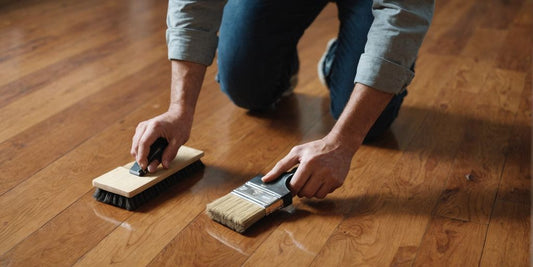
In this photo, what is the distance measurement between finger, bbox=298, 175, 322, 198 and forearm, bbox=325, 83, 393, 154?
0.30 feet

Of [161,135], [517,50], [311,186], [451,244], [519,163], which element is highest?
[161,135]

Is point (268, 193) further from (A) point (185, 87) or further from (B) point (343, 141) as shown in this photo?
(A) point (185, 87)

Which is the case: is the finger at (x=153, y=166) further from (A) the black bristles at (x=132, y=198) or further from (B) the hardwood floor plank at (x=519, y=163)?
Answer: (B) the hardwood floor plank at (x=519, y=163)

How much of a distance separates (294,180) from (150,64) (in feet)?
3.55

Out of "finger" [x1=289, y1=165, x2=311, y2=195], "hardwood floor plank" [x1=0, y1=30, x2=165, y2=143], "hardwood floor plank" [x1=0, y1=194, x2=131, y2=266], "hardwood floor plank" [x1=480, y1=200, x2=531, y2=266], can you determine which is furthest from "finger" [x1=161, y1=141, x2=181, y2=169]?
"hardwood floor plank" [x1=480, y1=200, x2=531, y2=266]

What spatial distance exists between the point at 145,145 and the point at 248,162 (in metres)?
0.31

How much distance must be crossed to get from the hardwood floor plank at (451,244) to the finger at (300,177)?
0.27 metres

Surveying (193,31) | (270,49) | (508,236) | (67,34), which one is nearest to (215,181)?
(193,31)

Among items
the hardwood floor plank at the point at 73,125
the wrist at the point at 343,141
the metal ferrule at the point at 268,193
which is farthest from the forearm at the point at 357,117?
the hardwood floor plank at the point at 73,125

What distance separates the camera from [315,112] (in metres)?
1.87

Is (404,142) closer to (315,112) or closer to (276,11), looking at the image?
(315,112)

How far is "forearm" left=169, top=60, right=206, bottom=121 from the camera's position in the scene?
4.72 ft

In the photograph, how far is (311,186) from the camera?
1.28 m

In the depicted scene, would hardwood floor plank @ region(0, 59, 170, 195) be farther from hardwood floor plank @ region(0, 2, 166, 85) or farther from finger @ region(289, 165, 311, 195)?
finger @ region(289, 165, 311, 195)
